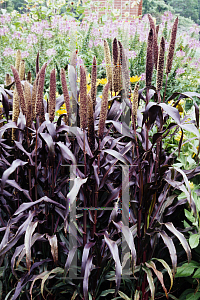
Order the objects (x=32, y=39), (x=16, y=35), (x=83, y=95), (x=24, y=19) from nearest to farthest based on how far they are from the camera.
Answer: (x=83, y=95) < (x=32, y=39) < (x=16, y=35) < (x=24, y=19)

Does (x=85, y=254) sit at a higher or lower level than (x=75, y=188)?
lower

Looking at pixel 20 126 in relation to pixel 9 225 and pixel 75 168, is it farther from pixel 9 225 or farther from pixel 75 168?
pixel 9 225

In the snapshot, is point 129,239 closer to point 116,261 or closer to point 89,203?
point 116,261

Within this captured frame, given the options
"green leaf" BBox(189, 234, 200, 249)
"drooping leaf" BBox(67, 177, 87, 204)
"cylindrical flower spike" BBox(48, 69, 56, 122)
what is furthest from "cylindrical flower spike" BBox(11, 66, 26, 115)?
"green leaf" BBox(189, 234, 200, 249)

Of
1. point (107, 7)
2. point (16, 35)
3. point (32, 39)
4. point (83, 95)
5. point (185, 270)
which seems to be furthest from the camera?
point (107, 7)

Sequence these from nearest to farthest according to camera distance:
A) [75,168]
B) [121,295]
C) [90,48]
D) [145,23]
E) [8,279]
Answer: [75,168] → [121,295] → [8,279] → [90,48] → [145,23]

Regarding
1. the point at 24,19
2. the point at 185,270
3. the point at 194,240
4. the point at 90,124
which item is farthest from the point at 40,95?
the point at 24,19

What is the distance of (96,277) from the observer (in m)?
1.41

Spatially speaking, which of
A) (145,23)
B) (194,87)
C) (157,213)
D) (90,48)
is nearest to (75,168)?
(157,213)

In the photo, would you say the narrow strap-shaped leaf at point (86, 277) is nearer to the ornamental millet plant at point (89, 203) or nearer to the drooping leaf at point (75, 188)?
the ornamental millet plant at point (89, 203)

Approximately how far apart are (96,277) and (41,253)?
1.00 feet

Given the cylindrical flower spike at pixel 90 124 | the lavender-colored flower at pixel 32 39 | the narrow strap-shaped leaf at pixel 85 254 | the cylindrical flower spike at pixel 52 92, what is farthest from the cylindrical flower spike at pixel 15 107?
the lavender-colored flower at pixel 32 39

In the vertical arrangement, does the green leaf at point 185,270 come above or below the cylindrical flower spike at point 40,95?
below

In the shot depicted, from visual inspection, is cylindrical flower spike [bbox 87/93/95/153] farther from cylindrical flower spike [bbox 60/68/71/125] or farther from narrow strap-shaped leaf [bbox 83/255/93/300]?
narrow strap-shaped leaf [bbox 83/255/93/300]
